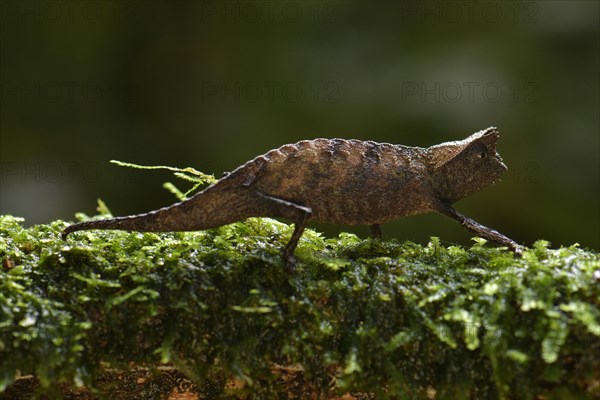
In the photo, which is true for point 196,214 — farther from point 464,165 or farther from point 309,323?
point 464,165

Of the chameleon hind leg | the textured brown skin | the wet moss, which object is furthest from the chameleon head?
the chameleon hind leg

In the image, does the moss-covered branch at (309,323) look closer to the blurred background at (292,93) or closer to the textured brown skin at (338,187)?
the textured brown skin at (338,187)

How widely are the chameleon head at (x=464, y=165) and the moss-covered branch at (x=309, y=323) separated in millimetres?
575

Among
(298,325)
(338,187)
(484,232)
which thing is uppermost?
(338,187)

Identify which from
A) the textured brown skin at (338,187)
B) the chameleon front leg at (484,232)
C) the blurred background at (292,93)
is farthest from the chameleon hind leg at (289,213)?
the blurred background at (292,93)

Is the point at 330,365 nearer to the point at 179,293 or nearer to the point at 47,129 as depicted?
the point at 179,293

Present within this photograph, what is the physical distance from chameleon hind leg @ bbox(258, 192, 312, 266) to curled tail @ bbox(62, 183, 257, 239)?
0.24 ft

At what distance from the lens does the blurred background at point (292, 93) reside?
5734 millimetres

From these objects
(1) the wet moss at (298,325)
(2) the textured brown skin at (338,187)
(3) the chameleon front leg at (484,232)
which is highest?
(2) the textured brown skin at (338,187)

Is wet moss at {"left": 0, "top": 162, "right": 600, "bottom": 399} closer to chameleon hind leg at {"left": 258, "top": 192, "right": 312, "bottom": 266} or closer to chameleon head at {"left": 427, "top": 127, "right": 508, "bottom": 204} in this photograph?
chameleon hind leg at {"left": 258, "top": 192, "right": 312, "bottom": 266}

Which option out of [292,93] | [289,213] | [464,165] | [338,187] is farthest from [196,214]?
[292,93]

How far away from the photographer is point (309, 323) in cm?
238

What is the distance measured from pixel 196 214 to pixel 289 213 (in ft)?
1.44

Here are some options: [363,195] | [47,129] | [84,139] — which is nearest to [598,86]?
[363,195]
